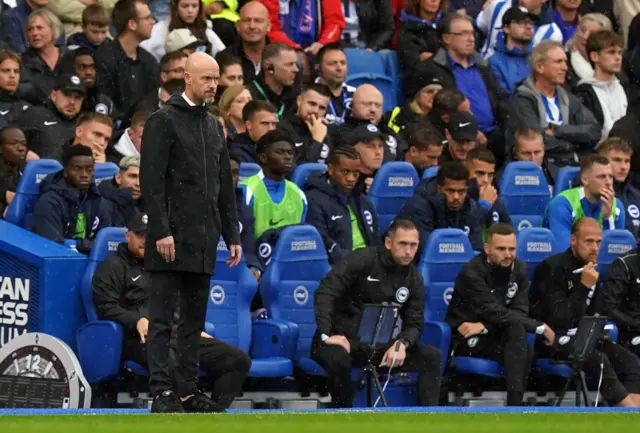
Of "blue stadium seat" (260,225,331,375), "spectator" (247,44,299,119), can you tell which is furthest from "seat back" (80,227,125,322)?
"spectator" (247,44,299,119)

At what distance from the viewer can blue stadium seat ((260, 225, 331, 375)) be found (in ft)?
43.5

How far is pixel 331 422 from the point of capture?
30.2 ft

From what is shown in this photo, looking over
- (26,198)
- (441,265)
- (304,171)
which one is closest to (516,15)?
(304,171)

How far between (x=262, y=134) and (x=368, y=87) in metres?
1.79

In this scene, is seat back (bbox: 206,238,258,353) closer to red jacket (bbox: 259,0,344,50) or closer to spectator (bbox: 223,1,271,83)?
spectator (bbox: 223,1,271,83)

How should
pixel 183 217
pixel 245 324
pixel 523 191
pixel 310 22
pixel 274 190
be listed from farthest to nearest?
pixel 310 22, pixel 523 191, pixel 274 190, pixel 245 324, pixel 183 217

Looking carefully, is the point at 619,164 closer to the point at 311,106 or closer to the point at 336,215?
the point at 311,106

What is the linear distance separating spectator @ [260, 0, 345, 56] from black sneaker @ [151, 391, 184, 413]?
26.2ft

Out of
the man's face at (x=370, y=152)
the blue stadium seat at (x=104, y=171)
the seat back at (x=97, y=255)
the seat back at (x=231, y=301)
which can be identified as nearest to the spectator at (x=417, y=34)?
the man's face at (x=370, y=152)

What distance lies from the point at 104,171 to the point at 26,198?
2.64 ft

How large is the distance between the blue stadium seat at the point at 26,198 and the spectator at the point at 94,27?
266 centimetres

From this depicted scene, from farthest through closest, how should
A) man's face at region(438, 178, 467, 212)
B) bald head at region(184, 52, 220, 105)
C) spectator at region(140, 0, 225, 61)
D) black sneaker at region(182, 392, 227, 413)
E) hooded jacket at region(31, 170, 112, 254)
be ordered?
1. spectator at region(140, 0, 225, 61)
2. man's face at region(438, 178, 467, 212)
3. hooded jacket at region(31, 170, 112, 254)
4. black sneaker at region(182, 392, 227, 413)
5. bald head at region(184, 52, 220, 105)

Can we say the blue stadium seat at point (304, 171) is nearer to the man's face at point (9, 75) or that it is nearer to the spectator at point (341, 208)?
the spectator at point (341, 208)

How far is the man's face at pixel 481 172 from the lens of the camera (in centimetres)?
1506
